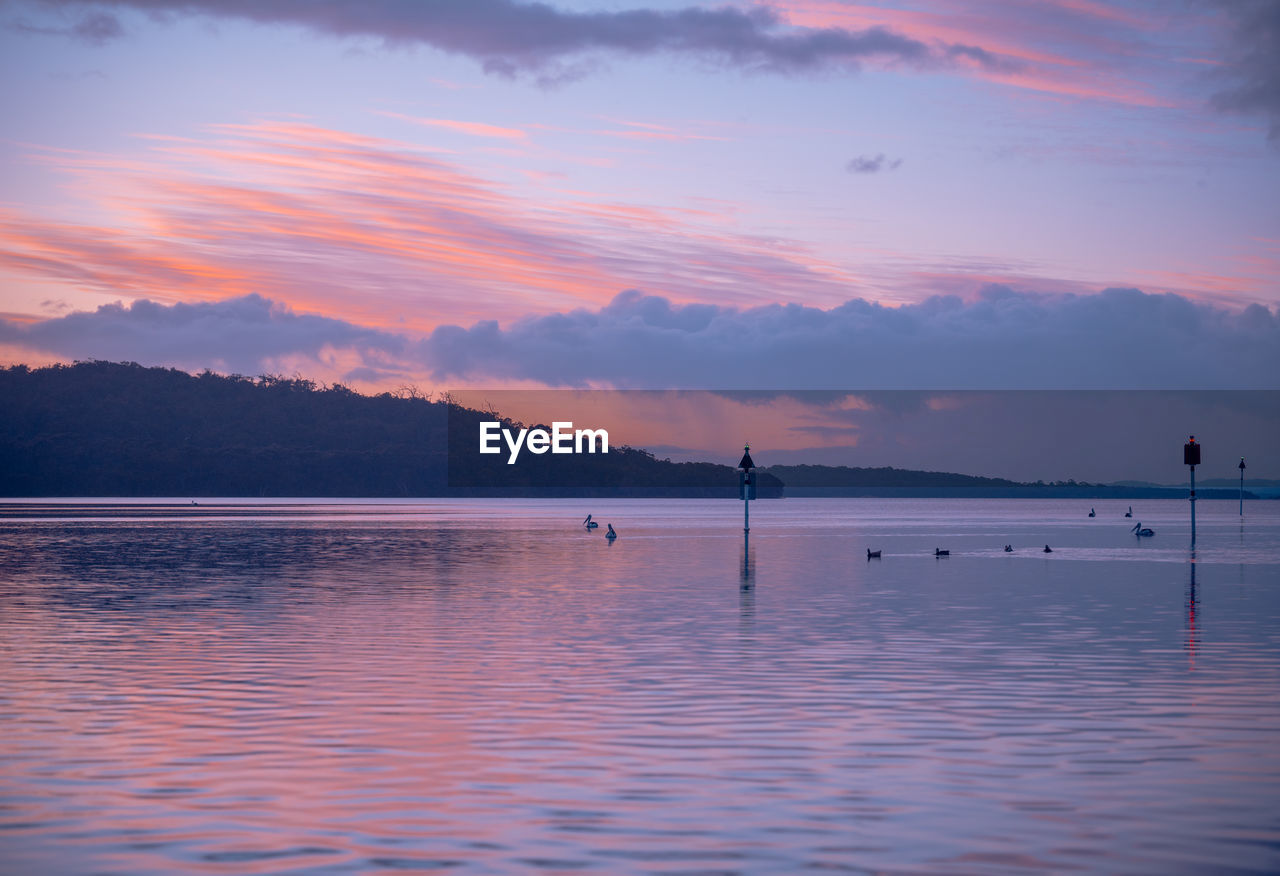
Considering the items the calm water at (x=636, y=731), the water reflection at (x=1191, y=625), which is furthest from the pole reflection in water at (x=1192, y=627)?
the calm water at (x=636, y=731)

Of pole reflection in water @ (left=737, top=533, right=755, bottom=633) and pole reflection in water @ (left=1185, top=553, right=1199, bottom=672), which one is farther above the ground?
pole reflection in water @ (left=1185, top=553, right=1199, bottom=672)

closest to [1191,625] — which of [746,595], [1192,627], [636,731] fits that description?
[1192,627]

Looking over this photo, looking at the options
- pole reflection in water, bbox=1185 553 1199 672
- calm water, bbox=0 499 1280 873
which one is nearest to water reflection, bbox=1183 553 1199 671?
pole reflection in water, bbox=1185 553 1199 672

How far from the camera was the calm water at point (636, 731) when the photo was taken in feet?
35.4

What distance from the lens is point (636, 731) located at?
15820 mm

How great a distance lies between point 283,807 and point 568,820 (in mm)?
2522

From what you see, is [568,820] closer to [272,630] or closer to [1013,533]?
[272,630]

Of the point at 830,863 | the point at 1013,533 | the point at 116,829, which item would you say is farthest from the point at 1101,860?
the point at 1013,533

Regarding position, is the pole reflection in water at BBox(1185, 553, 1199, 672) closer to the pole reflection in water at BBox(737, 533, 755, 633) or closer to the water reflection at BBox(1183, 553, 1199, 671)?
the water reflection at BBox(1183, 553, 1199, 671)

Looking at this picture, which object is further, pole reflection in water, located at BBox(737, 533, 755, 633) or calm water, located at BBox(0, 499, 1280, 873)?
pole reflection in water, located at BBox(737, 533, 755, 633)

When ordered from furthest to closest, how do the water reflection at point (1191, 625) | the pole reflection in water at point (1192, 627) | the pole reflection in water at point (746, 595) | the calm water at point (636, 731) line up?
the pole reflection in water at point (746, 595) → the water reflection at point (1191, 625) → the pole reflection in water at point (1192, 627) → the calm water at point (636, 731)

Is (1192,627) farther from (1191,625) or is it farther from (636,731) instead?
(636,731)

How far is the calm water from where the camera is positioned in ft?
35.4

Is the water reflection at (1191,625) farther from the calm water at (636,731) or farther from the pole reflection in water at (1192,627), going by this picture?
the calm water at (636,731)
